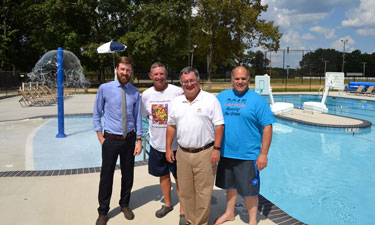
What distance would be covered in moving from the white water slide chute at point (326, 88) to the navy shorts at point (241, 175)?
1067 centimetres

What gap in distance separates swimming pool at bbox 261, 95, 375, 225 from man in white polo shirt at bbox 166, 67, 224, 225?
8.59ft

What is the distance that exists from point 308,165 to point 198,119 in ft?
17.5

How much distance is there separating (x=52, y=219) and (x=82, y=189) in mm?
876

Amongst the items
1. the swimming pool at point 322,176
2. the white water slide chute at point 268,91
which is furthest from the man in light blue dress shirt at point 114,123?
the white water slide chute at point 268,91

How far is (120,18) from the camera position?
30906mm

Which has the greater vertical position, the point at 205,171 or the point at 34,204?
the point at 205,171

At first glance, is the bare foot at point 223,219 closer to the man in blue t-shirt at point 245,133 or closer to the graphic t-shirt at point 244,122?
the man in blue t-shirt at point 245,133

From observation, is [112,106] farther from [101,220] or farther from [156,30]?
[156,30]

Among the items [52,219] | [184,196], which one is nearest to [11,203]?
[52,219]

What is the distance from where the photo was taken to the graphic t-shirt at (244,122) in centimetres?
277

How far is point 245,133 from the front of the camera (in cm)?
283

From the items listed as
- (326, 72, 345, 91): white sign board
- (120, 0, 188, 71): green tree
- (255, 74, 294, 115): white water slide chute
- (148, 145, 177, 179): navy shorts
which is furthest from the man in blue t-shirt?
(120, 0, 188, 71): green tree

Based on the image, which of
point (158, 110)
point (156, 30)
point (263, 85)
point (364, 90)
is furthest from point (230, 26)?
point (158, 110)

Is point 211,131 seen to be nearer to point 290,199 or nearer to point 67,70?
point 290,199
